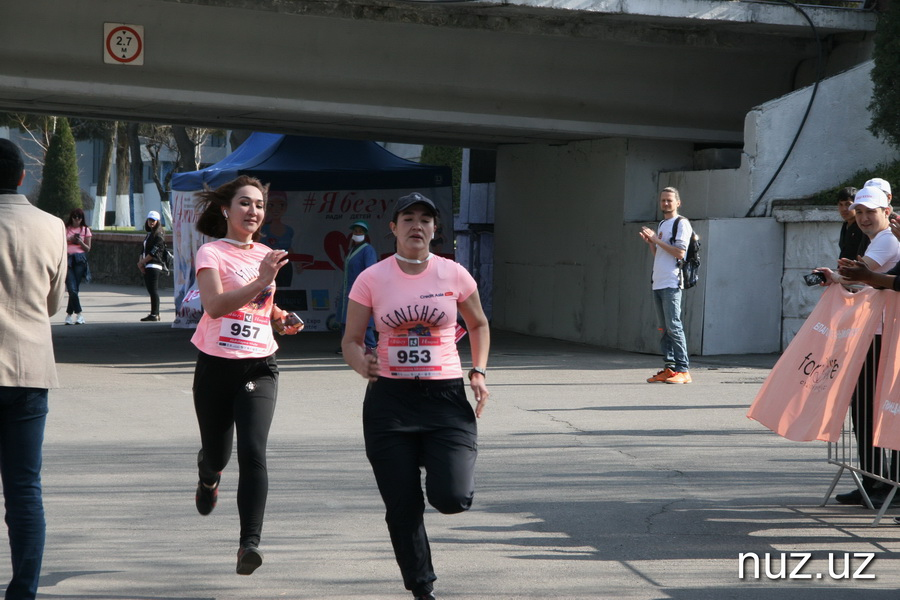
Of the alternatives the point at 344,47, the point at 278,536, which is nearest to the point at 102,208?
the point at 344,47

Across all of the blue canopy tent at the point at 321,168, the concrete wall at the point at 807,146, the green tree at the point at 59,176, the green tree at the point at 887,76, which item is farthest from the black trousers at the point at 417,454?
the green tree at the point at 59,176

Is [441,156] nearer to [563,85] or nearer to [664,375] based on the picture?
[563,85]

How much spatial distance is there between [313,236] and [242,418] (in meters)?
14.3

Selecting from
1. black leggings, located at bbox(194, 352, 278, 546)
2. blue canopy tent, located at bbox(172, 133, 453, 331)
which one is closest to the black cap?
black leggings, located at bbox(194, 352, 278, 546)

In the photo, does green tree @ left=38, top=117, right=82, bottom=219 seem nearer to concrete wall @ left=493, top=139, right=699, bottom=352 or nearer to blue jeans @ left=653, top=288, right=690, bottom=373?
concrete wall @ left=493, top=139, right=699, bottom=352

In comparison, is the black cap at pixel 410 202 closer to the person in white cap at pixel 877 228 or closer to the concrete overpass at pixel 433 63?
the person in white cap at pixel 877 228

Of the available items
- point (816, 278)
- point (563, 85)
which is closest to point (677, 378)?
point (563, 85)

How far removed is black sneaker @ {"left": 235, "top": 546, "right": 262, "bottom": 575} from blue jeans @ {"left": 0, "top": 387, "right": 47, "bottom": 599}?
840mm

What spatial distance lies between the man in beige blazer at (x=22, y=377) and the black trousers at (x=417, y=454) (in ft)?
4.24

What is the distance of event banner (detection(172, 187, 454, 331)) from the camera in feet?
63.1

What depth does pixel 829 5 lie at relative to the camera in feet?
53.9

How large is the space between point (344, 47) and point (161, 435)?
276 inches

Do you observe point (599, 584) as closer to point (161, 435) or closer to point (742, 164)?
point (161, 435)

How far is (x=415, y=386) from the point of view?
4.94 metres
